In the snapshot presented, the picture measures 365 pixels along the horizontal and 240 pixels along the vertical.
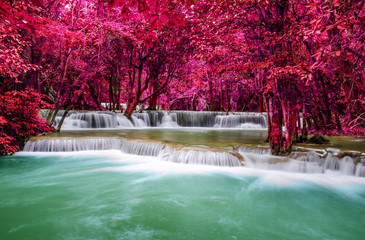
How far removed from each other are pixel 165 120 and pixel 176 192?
1404cm

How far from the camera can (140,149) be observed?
10242 mm

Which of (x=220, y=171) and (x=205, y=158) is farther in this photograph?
(x=205, y=158)

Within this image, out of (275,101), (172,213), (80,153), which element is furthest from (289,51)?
(80,153)

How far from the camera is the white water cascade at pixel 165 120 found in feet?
56.3

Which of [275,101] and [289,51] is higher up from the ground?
[289,51]

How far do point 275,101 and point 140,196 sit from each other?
4.52 metres

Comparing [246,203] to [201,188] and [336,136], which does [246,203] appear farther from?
[336,136]

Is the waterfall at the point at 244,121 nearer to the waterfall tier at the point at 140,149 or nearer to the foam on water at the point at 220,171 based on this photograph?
the waterfall tier at the point at 140,149

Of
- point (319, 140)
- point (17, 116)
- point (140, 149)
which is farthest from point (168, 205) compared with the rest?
point (17, 116)

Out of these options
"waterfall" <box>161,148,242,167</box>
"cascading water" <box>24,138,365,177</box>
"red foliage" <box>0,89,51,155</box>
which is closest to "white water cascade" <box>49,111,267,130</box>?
"cascading water" <box>24,138,365,177</box>

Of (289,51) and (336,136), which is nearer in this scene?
(289,51)

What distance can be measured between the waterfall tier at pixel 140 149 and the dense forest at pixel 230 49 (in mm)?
827

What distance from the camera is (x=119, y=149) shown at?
11.1 m

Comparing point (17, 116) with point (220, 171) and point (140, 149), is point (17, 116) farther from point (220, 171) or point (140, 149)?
point (220, 171)
